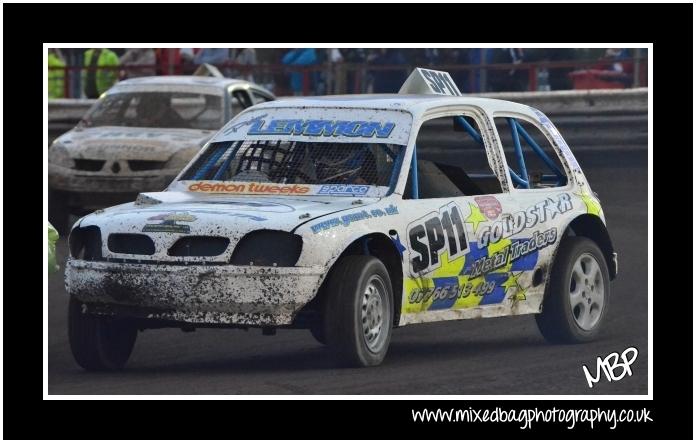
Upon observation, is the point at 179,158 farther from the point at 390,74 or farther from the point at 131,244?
the point at 131,244

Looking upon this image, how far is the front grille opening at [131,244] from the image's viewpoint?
28.4ft

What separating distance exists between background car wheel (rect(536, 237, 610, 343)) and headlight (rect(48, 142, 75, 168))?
678 centimetres

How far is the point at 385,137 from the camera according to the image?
949 centimetres

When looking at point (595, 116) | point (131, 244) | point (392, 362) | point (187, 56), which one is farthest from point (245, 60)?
point (131, 244)

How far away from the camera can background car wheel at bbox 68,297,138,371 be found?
897 cm

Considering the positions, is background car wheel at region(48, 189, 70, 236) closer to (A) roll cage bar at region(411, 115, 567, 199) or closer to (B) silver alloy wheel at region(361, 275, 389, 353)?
(A) roll cage bar at region(411, 115, 567, 199)

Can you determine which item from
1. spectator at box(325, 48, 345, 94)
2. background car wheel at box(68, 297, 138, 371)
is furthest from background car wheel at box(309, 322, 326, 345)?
spectator at box(325, 48, 345, 94)

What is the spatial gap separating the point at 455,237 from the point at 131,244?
6.06 ft

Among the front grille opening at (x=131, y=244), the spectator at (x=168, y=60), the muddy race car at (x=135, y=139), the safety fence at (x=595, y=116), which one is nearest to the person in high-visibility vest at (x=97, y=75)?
the spectator at (x=168, y=60)

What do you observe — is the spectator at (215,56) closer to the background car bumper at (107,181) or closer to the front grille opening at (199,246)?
the background car bumper at (107,181)

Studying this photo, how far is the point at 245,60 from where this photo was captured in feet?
70.3

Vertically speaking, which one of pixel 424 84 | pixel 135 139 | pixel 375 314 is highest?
pixel 424 84

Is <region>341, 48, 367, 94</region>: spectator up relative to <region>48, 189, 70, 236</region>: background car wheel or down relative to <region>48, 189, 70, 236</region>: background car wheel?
→ up

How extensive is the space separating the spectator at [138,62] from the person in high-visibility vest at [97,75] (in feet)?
0.60
